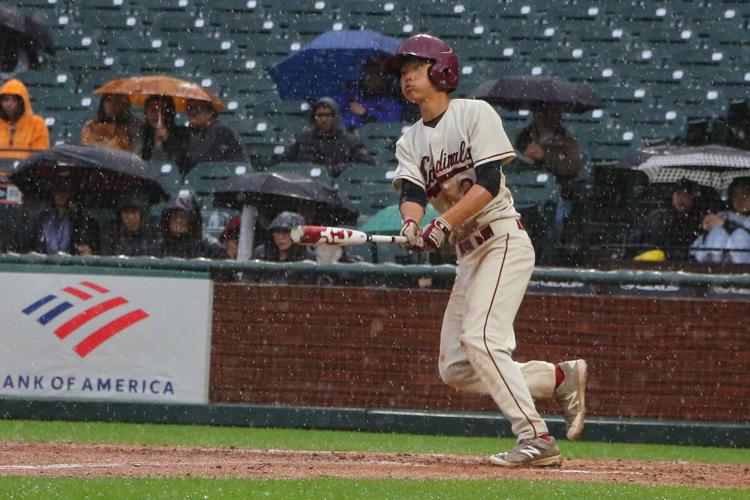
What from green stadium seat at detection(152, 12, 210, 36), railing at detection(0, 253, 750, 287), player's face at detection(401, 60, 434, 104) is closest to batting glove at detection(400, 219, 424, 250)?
player's face at detection(401, 60, 434, 104)

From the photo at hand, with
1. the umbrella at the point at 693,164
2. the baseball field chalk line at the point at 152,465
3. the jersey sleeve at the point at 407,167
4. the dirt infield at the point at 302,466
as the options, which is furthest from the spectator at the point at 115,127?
the baseball field chalk line at the point at 152,465

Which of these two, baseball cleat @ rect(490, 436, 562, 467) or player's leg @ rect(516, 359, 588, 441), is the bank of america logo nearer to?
player's leg @ rect(516, 359, 588, 441)

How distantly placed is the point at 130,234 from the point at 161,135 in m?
2.41

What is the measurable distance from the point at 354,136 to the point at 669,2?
17.2ft

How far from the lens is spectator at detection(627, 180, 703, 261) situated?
1021cm

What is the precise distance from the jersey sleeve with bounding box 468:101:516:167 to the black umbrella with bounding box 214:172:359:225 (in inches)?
178

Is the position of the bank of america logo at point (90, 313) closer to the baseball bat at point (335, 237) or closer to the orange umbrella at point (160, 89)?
the baseball bat at point (335, 237)

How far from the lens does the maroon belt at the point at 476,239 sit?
19.4ft

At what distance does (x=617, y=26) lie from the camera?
1486 cm

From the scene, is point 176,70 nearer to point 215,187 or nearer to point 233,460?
point 215,187

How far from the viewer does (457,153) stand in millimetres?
5816

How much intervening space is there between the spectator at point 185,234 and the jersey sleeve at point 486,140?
14.0ft

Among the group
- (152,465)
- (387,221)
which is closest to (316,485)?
(152,465)

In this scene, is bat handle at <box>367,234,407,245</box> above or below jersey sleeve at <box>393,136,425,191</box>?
below
